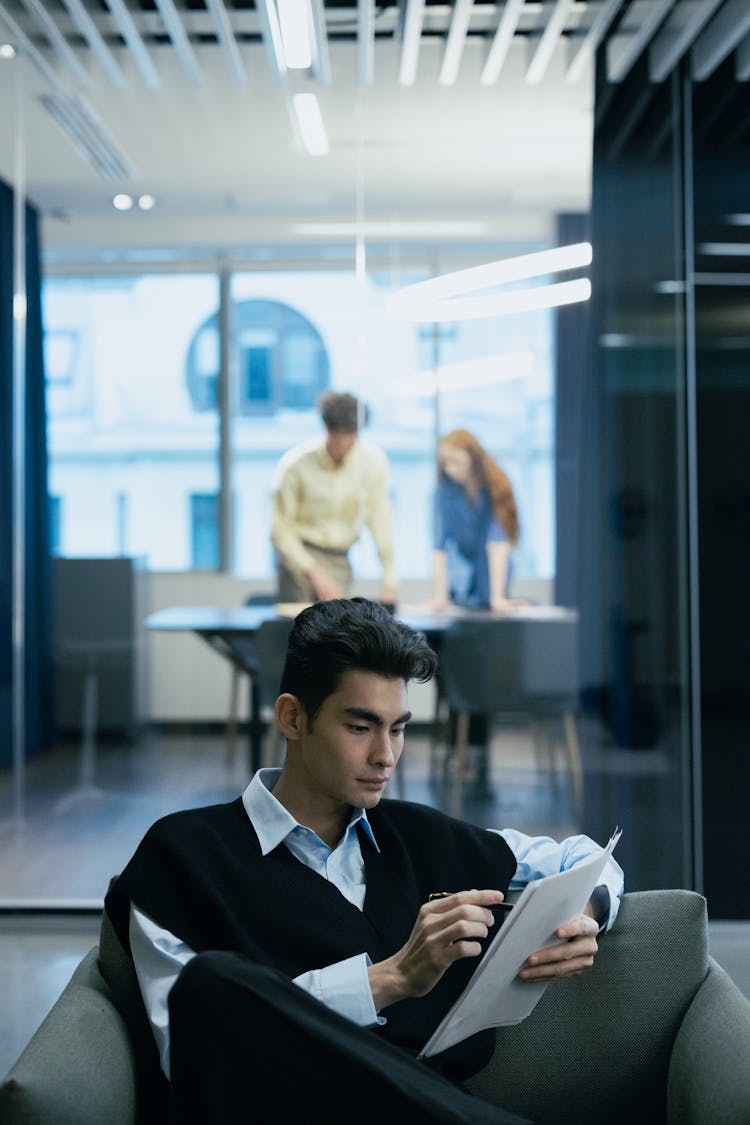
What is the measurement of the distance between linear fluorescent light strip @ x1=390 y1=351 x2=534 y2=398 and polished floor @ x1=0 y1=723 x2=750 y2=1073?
1.12 m

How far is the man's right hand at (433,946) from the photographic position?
164 cm

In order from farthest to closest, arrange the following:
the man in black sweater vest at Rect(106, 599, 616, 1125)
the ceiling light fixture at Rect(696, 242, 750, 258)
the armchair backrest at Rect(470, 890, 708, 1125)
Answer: the ceiling light fixture at Rect(696, 242, 750, 258)
the armchair backrest at Rect(470, 890, 708, 1125)
the man in black sweater vest at Rect(106, 599, 616, 1125)

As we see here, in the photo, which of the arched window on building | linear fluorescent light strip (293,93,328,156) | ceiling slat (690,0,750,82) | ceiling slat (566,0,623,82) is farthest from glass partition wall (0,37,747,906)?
linear fluorescent light strip (293,93,328,156)

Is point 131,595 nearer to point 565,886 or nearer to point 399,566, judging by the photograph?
point 399,566

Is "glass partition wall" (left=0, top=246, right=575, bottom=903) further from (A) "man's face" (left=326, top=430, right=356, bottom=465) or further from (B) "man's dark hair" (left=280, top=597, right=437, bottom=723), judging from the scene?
(B) "man's dark hair" (left=280, top=597, right=437, bottom=723)

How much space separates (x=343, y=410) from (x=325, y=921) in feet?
8.67

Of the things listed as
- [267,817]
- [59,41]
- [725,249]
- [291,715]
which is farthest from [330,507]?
[267,817]

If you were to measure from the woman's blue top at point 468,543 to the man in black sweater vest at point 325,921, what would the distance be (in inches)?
86.7

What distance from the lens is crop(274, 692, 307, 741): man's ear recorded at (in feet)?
6.43

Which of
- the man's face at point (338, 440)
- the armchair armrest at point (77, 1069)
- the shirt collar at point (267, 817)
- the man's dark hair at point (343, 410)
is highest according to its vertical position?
the man's dark hair at point (343, 410)

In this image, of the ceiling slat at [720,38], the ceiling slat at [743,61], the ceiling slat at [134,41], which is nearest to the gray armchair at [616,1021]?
the ceiling slat at [720,38]

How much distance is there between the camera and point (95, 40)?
157 inches

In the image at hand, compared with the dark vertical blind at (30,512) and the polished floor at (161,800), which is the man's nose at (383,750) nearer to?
the polished floor at (161,800)

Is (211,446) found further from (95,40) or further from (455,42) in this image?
(455,42)
